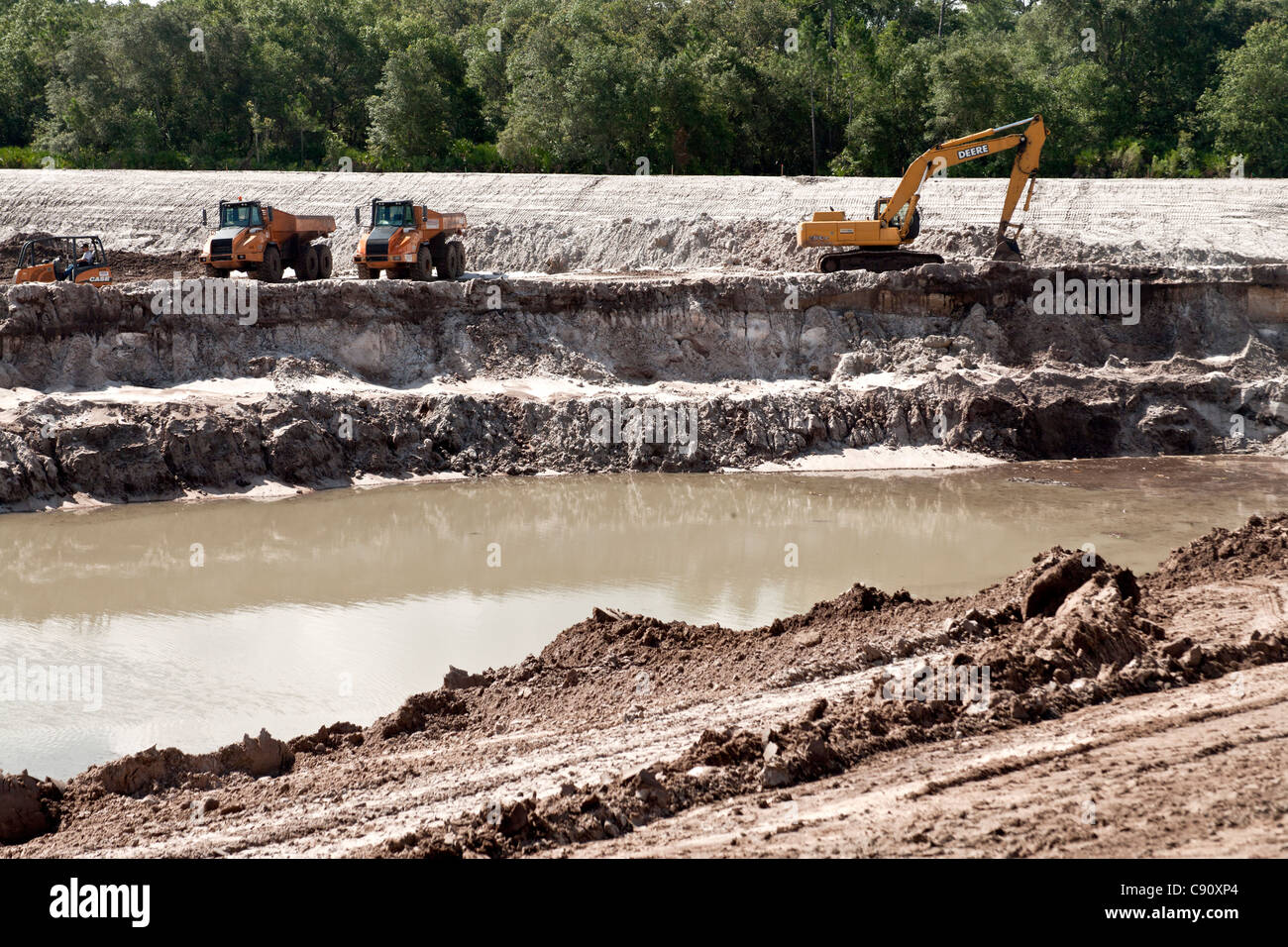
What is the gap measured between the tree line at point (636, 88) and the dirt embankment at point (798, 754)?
26654mm

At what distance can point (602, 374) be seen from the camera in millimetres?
21375

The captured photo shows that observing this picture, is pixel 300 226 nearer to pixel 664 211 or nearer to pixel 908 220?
pixel 664 211

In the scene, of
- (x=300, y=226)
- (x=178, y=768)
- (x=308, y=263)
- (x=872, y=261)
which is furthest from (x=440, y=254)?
(x=178, y=768)

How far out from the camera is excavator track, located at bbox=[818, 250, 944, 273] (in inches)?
911

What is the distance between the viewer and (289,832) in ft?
22.0

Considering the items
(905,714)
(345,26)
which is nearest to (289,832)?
(905,714)

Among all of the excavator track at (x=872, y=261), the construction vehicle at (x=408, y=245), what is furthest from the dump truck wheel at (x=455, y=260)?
the excavator track at (x=872, y=261)

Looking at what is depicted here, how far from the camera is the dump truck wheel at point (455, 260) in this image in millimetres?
23109

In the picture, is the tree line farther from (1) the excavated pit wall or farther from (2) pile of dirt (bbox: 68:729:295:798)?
(2) pile of dirt (bbox: 68:729:295:798)

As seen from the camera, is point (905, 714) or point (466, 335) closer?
point (905, 714)

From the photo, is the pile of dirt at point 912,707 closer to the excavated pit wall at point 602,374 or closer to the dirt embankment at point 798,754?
the dirt embankment at point 798,754

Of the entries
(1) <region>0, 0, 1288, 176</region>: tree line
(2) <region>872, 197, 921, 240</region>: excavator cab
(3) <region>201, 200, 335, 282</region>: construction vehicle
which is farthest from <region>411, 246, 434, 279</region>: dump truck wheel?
(1) <region>0, 0, 1288, 176</region>: tree line
